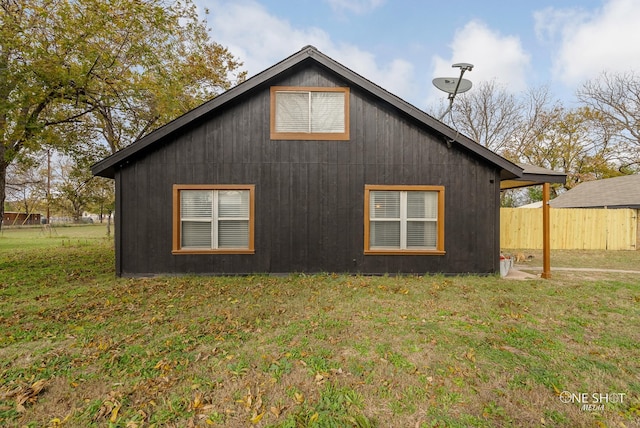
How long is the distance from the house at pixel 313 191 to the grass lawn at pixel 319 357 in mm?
1373

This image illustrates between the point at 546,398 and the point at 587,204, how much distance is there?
19850 mm

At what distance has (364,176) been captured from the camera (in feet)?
23.6

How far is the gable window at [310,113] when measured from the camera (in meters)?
7.16

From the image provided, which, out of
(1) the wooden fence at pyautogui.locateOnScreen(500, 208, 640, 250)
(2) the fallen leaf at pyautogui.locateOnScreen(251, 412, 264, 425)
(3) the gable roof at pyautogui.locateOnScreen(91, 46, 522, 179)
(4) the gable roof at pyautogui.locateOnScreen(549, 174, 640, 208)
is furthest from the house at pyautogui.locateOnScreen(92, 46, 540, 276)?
→ (4) the gable roof at pyautogui.locateOnScreen(549, 174, 640, 208)

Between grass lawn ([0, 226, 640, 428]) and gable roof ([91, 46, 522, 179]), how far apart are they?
3.11 meters

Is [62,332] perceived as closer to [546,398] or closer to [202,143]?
[202,143]

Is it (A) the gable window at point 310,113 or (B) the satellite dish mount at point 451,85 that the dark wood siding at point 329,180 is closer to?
(A) the gable window at point 310,113

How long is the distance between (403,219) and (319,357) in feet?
15.7

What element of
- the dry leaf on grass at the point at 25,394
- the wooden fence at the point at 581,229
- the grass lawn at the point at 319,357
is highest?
the wooden fence at the point at 581,229

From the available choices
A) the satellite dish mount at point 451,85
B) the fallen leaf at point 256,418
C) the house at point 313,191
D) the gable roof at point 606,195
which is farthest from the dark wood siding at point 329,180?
the gable roof at point 606,195

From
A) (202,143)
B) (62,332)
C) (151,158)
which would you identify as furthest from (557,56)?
(62,332)

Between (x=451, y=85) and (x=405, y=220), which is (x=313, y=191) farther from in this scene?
(x=451, y=85)

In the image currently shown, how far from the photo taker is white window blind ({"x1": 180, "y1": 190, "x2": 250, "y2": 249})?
7.10 m

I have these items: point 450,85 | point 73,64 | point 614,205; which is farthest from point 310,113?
point 614,205
